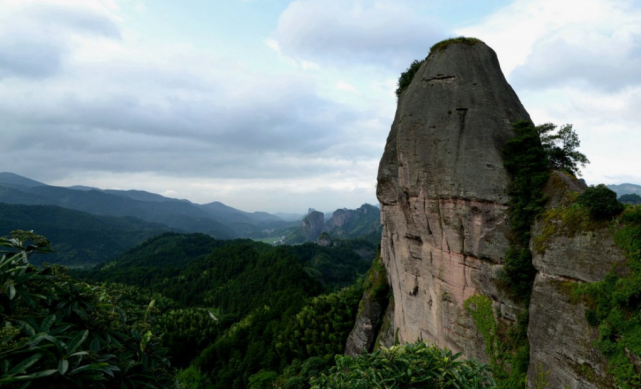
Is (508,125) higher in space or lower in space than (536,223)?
higher

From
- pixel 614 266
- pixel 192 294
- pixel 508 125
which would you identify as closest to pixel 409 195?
pixel 508 125

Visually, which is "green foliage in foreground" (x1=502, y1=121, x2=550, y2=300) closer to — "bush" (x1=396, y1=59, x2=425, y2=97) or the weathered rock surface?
the weathered rock surface

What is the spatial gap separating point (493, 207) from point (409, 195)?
607 cm

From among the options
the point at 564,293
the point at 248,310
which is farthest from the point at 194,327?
the point at 564,293

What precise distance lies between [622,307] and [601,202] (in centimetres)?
468

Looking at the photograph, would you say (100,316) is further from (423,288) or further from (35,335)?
(423,288)

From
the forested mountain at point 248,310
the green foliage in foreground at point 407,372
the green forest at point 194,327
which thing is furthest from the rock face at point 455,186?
the forested mountain at point 248,310

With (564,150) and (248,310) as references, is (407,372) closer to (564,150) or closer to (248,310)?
(564,150)

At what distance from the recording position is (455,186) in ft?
66.1

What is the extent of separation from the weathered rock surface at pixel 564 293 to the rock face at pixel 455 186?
2171mm

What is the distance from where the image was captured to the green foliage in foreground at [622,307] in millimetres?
12273

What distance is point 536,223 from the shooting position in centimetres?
1736

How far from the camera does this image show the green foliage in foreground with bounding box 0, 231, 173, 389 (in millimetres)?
3455

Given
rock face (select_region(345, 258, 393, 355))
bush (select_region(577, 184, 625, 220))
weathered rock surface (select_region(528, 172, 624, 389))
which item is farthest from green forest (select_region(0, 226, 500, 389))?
bush (select_region(577, 184, 625, 220))
